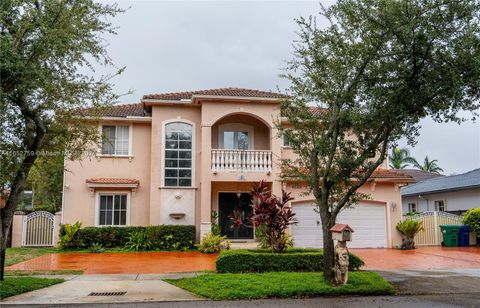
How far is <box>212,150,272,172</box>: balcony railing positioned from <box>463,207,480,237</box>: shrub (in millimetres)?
10273

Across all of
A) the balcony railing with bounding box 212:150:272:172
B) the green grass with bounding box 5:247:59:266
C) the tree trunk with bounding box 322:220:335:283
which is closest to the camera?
the tree trunk with bounding box 322:220:335:283

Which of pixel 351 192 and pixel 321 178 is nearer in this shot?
pixel 351 192

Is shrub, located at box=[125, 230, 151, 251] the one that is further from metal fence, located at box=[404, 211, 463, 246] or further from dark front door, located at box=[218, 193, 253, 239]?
metal fence, located at box=[404, 211, 463, 246]

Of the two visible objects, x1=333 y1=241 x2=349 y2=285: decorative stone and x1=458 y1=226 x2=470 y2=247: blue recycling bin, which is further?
x1=458 y1=226 x2=470 y2=247: blue recycling bin

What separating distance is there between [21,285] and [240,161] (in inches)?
447

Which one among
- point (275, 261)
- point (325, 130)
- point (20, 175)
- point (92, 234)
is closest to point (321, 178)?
point (325, 130)

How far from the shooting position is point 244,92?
20375 mm

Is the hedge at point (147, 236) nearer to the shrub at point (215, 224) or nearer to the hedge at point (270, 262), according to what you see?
the shrub at point (215, 224)

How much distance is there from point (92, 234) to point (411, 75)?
47.9 ft

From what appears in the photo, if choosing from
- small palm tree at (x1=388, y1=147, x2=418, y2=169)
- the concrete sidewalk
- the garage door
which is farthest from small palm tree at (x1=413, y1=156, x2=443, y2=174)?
the concrete sidewalk

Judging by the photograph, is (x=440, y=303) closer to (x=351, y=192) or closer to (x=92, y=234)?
(x=351, y=192)

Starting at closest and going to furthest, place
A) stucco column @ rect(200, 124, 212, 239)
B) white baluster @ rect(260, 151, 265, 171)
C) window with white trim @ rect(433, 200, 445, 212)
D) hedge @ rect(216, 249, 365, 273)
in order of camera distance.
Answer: hedge @ rect(216, 249, 365, 273), stucco column @ rect(200, 124, 212, 239), white baluster @ rect(260, 151, 265, 171), window with white trim @ rect(433, 200, 445, 212)

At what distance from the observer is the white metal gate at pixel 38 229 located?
19.8m

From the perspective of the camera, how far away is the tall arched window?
20.1 meters
